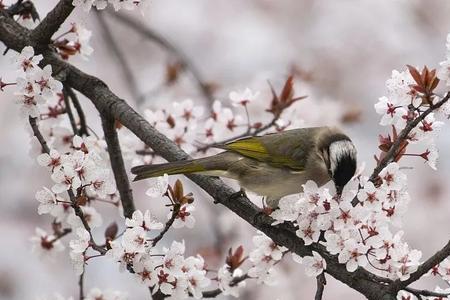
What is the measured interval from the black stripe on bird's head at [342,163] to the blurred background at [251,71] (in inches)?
148

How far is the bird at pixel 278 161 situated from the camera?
4.16 metres

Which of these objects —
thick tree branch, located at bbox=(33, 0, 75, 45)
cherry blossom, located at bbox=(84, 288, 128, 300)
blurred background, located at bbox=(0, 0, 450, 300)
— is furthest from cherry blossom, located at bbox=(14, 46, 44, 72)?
blurred background, located at bbox=(0, 0, 450, 300)

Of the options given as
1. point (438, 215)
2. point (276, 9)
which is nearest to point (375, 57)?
point (276, 9)

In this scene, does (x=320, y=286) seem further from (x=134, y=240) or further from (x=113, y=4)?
(x=113, y=4)

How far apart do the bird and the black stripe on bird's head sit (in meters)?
0.02

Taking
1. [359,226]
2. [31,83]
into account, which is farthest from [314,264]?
[31,83]

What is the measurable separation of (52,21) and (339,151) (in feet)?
4.90

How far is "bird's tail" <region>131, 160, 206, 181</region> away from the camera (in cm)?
361

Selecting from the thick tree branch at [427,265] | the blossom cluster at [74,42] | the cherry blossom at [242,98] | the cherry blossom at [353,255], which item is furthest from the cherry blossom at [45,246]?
the thick tree branch at [427,265]

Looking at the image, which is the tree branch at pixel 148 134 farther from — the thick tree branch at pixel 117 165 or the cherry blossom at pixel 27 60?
the cherry blossom at pixel 27 60

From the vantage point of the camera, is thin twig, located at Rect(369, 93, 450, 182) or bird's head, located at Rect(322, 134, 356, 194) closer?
thin twig, located at Rect(369, 93, 450, 182)

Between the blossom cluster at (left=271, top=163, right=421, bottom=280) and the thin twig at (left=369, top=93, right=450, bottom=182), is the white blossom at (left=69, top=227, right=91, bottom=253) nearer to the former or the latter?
the blossom cluster at (left=271, top=163, right=421, bottom=280)

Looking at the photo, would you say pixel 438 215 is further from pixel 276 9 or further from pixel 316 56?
pixel 276 9

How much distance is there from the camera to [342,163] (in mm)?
3607
